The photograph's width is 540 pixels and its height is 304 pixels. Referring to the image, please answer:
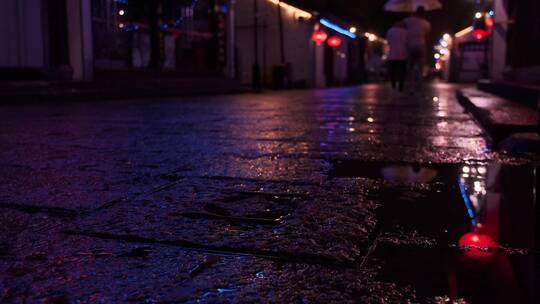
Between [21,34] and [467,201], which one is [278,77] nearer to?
[21,34]

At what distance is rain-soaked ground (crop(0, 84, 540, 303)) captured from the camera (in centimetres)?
132

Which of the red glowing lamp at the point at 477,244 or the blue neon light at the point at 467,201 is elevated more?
the blue neon light at the point at 467,201

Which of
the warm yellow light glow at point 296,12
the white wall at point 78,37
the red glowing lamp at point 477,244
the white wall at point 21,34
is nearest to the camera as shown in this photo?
the red glowing lamp at point 477,244

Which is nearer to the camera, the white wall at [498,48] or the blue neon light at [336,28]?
the white wall at [498,48]

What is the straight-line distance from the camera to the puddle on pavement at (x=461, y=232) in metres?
1.34

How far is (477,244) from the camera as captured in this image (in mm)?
1667

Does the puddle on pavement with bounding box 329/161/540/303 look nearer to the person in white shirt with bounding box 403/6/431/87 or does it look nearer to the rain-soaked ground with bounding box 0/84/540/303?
the rain-soaked ground with bounding box 0/84/540/303

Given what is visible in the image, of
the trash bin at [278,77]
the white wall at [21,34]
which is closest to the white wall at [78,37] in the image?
the white wall at [21,34]

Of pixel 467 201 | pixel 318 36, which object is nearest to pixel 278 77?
pixel 318 36

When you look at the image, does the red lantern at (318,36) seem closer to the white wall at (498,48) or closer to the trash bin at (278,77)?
the trash bin at (278,77)

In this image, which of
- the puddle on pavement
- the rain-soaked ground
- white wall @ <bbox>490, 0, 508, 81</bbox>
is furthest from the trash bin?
the puddle on pavement

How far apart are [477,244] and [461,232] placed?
0.13m

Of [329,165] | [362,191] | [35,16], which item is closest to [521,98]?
[329,165]

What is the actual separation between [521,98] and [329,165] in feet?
15.3
